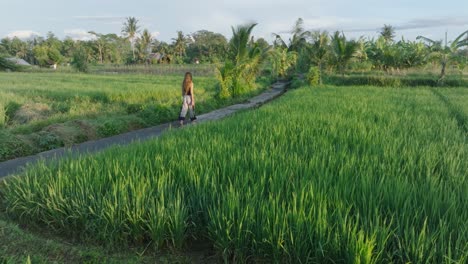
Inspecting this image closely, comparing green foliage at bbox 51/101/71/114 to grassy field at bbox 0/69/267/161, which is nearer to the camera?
grassy field at bbox 0/69/267/161

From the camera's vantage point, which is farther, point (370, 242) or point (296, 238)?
point (296, 238)

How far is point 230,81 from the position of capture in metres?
14.5

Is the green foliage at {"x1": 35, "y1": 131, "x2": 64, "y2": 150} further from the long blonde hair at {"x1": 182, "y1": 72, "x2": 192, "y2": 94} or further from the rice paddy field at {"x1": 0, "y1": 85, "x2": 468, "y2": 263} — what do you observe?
the long blonde hair at {"x1": 182, "y1": 72, "x2": 192, "y2": 94}

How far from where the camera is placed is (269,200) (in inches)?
95.2

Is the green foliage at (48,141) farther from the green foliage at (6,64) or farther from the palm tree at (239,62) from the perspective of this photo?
the palm tree at (239,62)

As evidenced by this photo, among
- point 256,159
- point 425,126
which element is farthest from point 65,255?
point 425,126

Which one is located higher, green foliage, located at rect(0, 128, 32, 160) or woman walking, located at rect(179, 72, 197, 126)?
woman walking, located at rect(179, 72, 197, 126)

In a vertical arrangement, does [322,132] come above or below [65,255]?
above

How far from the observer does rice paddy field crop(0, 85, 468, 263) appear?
209 centimetres

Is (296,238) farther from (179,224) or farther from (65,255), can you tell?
(65,255)

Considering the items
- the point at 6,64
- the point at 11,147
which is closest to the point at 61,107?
the point at 6,64

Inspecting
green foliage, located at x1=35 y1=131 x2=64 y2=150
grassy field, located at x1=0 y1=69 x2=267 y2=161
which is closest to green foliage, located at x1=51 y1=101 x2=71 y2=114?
grassy field, located at x1=0 y1=69 x2=267 y2=161

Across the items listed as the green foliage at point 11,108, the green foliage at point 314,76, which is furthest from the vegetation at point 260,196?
the green foliage at point 314,76

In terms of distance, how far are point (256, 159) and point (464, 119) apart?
6.09 meters
